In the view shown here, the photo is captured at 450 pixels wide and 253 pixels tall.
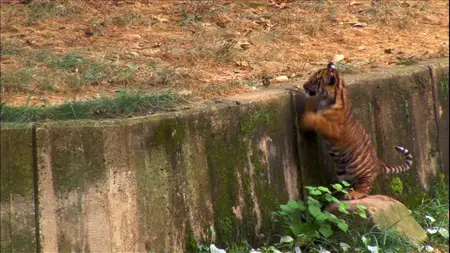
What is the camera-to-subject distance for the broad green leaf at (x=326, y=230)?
19.3ft

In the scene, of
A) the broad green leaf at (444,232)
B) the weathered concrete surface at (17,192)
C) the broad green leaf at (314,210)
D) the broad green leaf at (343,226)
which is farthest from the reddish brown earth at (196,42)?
the broad green leaf at (444,232)

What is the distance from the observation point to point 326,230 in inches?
232

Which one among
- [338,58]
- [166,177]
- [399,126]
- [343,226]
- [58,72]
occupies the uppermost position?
[58,72]

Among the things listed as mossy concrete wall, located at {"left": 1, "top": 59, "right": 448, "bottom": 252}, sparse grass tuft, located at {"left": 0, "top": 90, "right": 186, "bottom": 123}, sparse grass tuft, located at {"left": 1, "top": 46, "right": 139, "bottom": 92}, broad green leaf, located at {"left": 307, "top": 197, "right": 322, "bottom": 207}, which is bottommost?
broad green leaf, located at {"left": 307, "top": 197, "right": 322, "bottom": 207}

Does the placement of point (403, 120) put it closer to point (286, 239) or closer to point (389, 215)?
point (389, 215)

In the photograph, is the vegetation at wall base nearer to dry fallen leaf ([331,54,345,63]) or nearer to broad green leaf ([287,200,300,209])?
broad green leaf ([287,200,300,209])

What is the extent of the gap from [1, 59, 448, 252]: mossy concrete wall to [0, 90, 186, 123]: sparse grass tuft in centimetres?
19

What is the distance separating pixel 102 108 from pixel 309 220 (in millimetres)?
1772

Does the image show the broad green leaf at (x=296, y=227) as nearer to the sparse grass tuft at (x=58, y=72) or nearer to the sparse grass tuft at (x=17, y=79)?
the sparse grass tuft at (x=58, y=72)

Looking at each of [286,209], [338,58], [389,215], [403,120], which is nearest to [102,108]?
[286,209]

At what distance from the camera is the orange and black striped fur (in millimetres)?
6234

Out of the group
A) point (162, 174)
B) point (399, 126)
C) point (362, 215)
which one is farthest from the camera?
point (399, 126)

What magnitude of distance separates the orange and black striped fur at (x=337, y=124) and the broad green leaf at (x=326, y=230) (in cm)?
61

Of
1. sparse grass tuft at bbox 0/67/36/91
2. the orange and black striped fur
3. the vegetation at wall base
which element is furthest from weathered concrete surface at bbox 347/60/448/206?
sparse grass tuft at bbox 0/67/36/91
